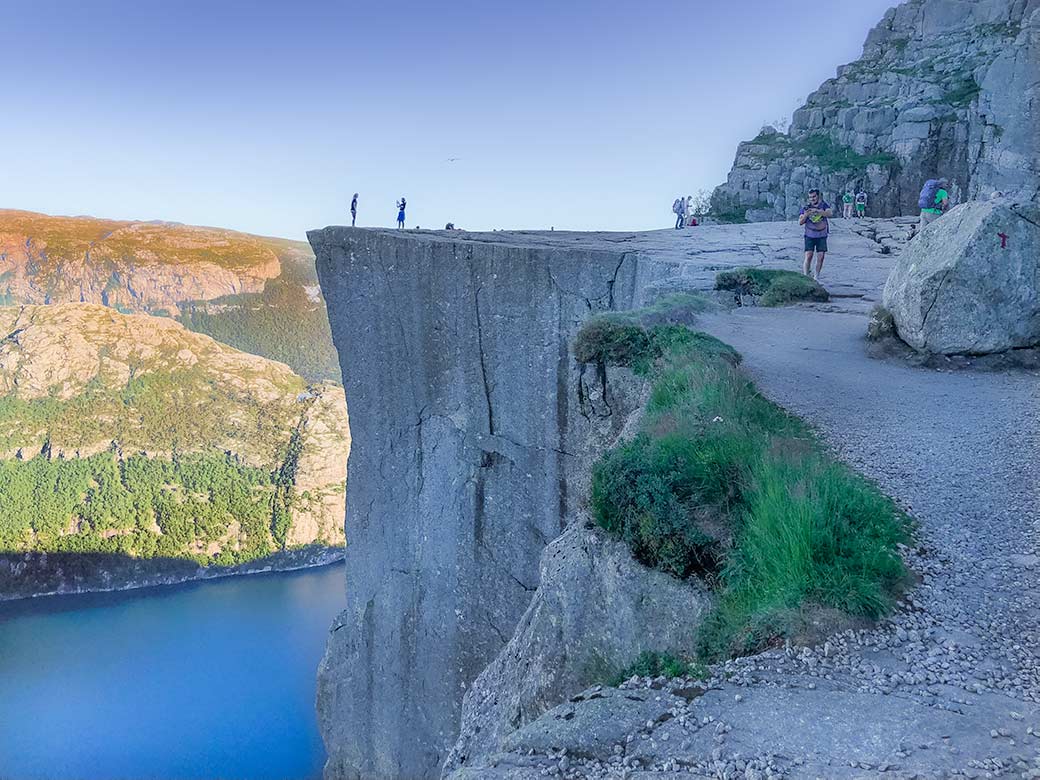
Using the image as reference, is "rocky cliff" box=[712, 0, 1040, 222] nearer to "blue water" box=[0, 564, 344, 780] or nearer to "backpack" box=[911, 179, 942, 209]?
"backpack" box=[911, 179, 942, 209]

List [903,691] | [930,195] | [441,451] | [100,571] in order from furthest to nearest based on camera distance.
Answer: [100,571] → [441,451] → [930,195] → [903,691]

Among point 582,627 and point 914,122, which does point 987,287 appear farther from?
point 914,122

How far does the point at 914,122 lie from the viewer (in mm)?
22984

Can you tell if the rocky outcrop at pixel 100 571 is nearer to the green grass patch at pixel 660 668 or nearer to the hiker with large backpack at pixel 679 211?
the hiker with large backpack at pixel 679 211

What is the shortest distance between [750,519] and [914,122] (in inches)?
937

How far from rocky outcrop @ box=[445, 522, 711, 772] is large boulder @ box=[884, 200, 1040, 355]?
14.7 ft

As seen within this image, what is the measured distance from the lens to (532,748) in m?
2.85

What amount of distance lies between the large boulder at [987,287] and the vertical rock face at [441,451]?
3.92m

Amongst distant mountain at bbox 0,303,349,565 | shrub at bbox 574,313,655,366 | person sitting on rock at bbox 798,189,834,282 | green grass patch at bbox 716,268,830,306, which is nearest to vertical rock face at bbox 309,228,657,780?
green grass patch at bbox 716,268,830,306

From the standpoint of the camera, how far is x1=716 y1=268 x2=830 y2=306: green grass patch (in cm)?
1021

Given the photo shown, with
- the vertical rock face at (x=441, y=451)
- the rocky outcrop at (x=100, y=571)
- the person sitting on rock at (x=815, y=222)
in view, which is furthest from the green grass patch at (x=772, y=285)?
the rocky outcrop at (x=100, y=571)

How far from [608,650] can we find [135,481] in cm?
5711

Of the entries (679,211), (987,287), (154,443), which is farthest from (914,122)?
(154,443)

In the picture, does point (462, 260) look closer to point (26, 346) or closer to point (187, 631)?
point (187, 631)
